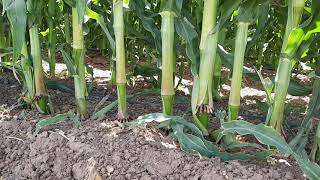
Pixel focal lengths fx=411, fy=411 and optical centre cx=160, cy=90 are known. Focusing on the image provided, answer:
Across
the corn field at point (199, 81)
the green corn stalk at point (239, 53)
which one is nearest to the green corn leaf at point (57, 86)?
the corn field at point (199, 81)

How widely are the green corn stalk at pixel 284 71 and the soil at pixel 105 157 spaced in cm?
22

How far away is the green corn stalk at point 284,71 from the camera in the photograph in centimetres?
190

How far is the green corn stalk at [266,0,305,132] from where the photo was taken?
1.90 meters

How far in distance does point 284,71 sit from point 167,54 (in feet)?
1.95

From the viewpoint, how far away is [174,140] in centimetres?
214

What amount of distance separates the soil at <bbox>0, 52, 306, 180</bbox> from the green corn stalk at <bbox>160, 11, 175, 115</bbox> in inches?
8.3

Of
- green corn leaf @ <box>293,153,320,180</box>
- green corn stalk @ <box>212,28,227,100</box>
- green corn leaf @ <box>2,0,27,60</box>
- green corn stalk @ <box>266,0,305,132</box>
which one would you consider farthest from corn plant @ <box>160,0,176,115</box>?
green corn stalk @ <box>212,28,227,100</box>

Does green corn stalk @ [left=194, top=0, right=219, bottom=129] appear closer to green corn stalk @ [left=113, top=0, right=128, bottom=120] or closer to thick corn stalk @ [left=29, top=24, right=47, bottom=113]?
green corn stalk @ [left=113, top=0, right=128, bottom=120]

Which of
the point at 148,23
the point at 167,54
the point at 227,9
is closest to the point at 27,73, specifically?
the point at 148,23

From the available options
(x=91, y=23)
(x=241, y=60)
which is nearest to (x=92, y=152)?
(x=241, y=60)

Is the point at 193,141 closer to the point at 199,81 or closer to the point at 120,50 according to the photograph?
the point at 199,81

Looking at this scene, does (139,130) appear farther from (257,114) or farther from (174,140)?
(257,114)

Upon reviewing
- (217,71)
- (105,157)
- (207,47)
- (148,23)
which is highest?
(148,23)

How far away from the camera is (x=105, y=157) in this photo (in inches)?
78.4
